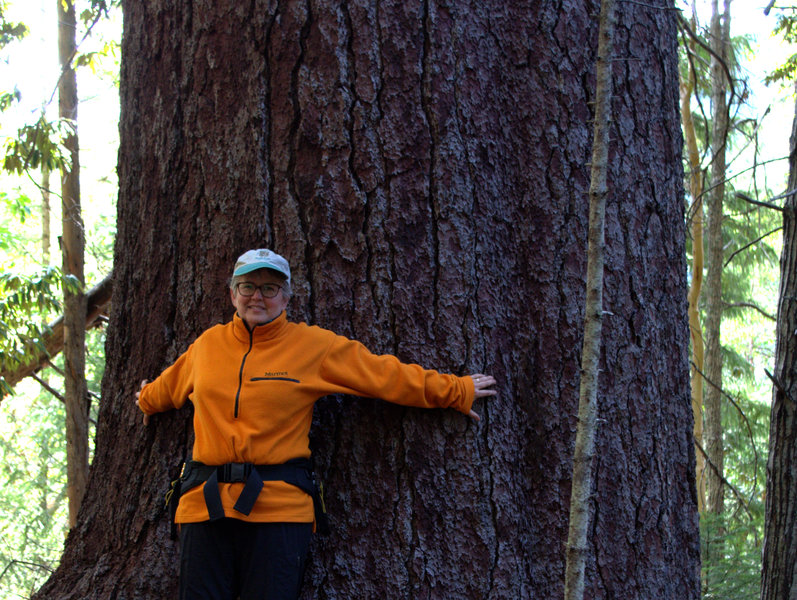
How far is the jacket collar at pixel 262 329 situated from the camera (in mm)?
2223

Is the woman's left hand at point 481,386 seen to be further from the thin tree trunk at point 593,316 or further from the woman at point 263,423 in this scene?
the thin tree trunk at point 593,316

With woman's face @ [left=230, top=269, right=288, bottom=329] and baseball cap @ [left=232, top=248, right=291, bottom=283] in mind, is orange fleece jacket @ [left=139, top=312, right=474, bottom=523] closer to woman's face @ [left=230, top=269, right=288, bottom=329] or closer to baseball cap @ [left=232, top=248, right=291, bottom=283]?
woman's face @ [left=230, top=269, right=288, bottom=329]

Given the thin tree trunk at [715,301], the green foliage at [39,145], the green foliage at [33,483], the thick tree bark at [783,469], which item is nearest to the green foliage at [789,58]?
the thin tree trunk at [715,301]

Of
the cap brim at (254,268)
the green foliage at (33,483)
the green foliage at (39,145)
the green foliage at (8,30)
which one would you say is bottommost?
the green foliage at (33,483)

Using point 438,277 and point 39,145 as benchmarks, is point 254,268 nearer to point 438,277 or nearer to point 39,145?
point 438,277

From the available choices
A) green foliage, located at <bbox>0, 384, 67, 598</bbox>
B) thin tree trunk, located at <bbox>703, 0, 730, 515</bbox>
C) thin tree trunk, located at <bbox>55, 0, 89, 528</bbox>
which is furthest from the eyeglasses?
green foliage, located at <bbox>0, 384, 67, 598</bbox>

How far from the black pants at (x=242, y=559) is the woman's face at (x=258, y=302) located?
24.4 inches

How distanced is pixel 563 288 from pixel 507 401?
41cm

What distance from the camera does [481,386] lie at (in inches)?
86.4

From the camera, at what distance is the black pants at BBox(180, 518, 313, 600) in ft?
6.79

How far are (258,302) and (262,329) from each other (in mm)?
85

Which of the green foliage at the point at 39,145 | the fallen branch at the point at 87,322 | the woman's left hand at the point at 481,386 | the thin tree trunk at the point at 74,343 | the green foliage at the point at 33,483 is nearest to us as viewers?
the woman's left hand at the point at 481,386

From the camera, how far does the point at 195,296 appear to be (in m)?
2.47

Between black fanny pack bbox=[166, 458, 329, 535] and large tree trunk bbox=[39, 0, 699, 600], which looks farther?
large tree trunk bbox=[39, 0, 699, 600]
